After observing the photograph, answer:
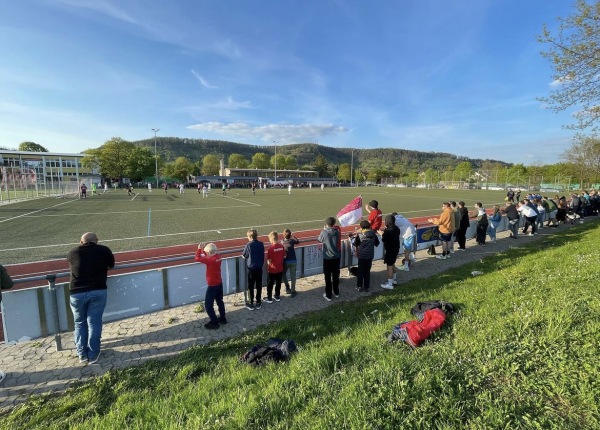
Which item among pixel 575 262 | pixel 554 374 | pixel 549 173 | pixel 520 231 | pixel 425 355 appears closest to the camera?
pixel 554 374

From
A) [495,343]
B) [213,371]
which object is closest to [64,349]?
[213,371]

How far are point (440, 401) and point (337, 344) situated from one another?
66.3 inches

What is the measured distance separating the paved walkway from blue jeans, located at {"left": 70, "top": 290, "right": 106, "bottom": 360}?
0.72ft

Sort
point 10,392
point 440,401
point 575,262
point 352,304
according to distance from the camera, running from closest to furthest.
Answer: point 440,401 → point 10,392 → point 352,304 → point 575,262

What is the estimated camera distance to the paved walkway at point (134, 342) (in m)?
3.91

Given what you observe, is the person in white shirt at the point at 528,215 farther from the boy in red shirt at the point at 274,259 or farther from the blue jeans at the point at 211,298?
the blue jeans at the point at 211,298

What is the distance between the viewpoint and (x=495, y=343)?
3.28m

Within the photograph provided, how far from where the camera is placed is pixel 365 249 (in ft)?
22.1

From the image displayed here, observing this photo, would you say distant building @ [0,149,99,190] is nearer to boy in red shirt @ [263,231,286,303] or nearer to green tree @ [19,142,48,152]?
green tree @ [19,142,48,152]

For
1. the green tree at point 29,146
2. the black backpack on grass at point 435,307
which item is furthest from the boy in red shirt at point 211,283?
the green tree at point 29,146

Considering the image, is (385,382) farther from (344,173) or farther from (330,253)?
(344,173)

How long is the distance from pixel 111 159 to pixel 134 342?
93629mm

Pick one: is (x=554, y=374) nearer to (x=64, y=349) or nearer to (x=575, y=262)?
(x=575, y=262)

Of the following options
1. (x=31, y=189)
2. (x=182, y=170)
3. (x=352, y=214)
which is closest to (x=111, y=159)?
(x=182, y=170)
